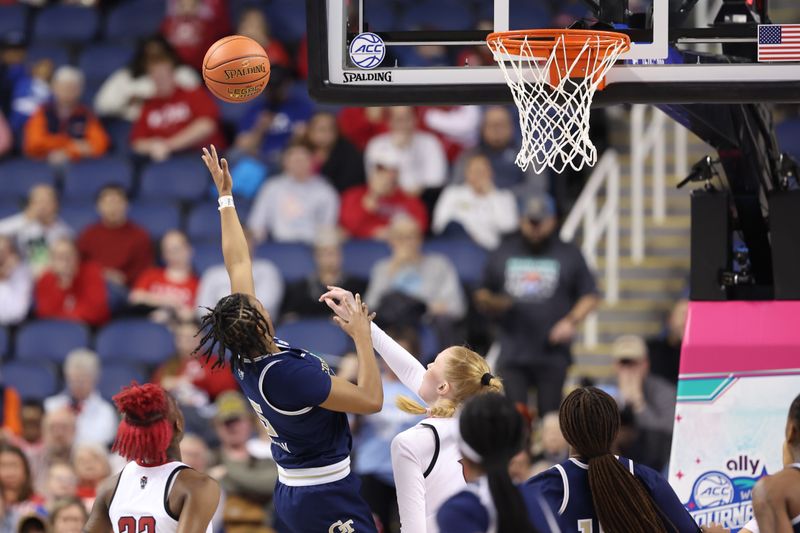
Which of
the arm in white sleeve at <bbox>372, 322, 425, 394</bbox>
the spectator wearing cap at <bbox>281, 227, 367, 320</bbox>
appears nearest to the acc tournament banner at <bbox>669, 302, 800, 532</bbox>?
the arm in white sleeve at <bbox>372, 322, 425, 394</bbox>

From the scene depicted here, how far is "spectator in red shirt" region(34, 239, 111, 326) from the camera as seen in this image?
1147 centimetres

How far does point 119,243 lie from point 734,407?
658cm

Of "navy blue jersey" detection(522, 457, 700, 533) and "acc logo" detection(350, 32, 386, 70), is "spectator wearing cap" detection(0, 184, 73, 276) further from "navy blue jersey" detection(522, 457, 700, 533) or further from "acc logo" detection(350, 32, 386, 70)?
"navy blue jersey" detection(522, 457, 700, 533)

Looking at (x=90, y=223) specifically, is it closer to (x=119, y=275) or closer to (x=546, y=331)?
(x=119, y=275)

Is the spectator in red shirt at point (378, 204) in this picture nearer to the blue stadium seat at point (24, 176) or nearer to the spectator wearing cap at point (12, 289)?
the spectator wearing cap at point (12, 289)

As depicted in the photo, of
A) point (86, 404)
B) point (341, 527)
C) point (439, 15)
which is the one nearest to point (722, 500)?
point (341, 527)

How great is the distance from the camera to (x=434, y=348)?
33.2 feet

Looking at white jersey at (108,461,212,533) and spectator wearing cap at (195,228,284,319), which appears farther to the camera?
spectator wearing cap at (195,228,284,319)

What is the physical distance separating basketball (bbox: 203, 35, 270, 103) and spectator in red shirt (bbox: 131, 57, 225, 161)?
6595 mm

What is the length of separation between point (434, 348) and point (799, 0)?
480 cm

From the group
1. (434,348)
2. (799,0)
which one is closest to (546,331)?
(434,348)

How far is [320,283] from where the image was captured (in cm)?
1075

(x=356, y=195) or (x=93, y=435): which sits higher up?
(x=356, y=195)

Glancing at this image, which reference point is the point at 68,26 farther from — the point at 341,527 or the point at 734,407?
the point at 341,527
